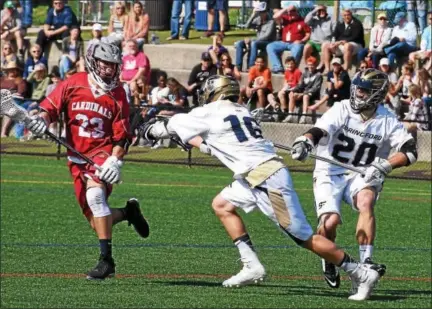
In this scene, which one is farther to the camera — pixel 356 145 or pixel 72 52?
pixel 72 52

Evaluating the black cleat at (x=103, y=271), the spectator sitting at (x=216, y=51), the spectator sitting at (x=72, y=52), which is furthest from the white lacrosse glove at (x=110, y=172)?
the spectator sitting at (x=72, y=52)

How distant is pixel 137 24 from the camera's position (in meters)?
26.9

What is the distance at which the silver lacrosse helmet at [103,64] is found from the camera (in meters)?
10.5

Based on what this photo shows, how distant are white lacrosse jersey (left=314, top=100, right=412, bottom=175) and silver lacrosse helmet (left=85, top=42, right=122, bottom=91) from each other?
66.1 inches

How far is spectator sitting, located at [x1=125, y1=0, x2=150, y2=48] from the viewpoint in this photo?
2667cm

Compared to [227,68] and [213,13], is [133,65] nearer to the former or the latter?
[227,68]

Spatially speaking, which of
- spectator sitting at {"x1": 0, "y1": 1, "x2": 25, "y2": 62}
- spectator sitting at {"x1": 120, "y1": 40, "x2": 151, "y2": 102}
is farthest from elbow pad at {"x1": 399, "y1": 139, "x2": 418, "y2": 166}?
spectator sitting at {"x1": 0, "y1": 1, "x2": 25, "y2": 62}

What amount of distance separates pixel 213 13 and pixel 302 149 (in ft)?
64.7

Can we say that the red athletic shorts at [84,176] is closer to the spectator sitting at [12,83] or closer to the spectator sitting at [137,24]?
the spectator sitting at [12,83]

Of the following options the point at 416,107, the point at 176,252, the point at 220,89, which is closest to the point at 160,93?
the point at 416,107

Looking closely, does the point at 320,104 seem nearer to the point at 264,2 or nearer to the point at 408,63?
the point at 408,63

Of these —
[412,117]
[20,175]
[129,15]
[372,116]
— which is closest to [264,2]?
[129,15]

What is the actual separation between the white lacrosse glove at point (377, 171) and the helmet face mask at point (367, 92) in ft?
1.63

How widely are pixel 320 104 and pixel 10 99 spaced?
43.2 ft
